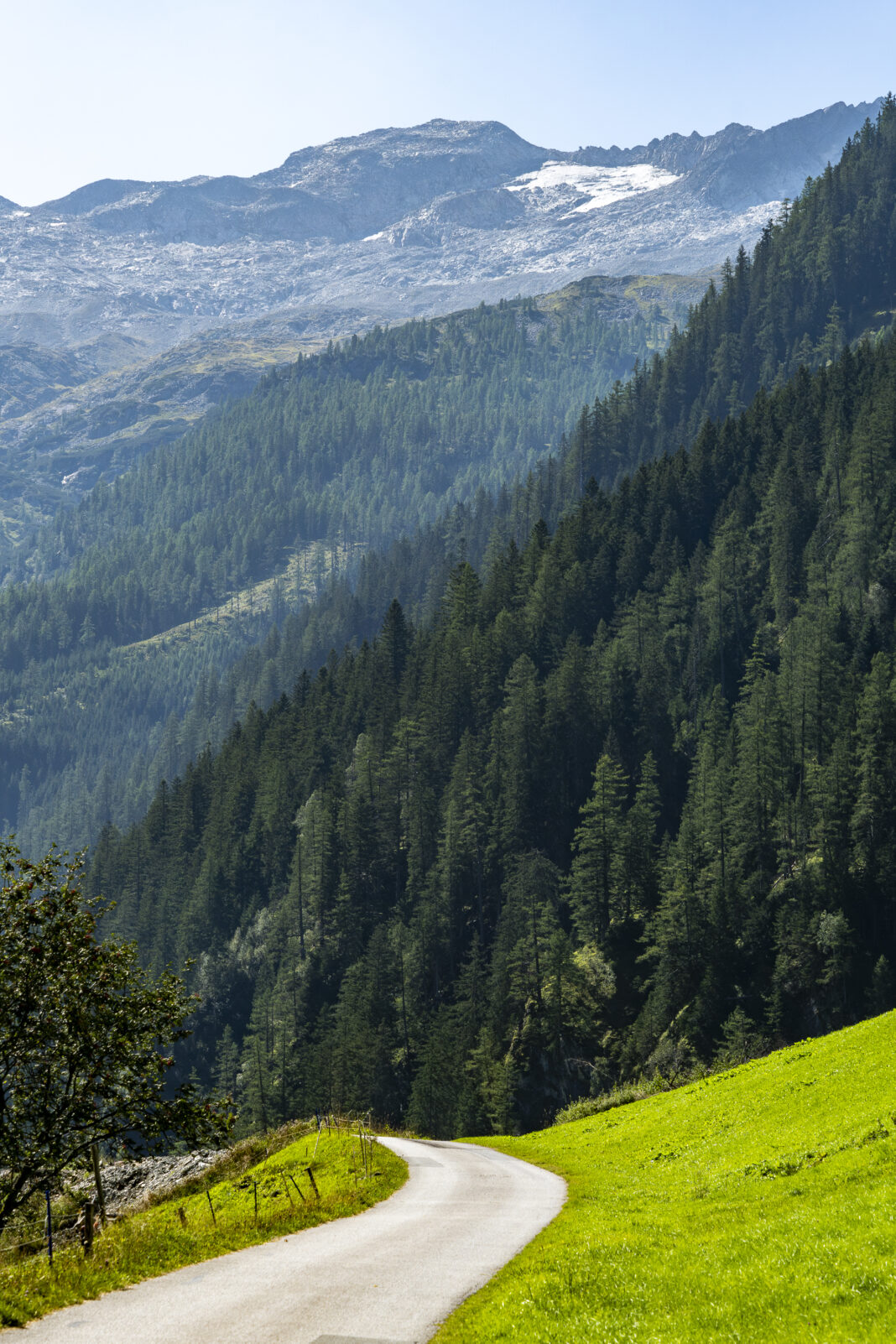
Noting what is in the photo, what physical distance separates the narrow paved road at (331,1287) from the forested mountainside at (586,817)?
7142 cm

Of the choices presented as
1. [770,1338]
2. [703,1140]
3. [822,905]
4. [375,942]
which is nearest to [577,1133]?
[703,1140]

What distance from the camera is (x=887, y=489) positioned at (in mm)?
138875

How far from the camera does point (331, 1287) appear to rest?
72.6ft

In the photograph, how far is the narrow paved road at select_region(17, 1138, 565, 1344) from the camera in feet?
63.5

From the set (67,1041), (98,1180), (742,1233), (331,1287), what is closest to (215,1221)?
(98,1180)

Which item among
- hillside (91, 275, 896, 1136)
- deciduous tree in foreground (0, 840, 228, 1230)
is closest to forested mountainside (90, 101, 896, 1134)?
hillside (91, 275, 896, 1136)

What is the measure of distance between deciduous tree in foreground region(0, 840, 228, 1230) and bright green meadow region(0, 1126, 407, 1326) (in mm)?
2396

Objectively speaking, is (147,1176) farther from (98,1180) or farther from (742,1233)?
(742,1233)

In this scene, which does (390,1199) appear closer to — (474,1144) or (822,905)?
(474,1144)

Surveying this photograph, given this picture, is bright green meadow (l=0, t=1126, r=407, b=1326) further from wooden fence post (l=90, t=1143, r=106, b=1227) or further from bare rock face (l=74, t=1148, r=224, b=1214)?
bare rock face (l=74, t=1148, r=224, b=1214)

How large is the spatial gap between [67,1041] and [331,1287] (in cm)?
1056

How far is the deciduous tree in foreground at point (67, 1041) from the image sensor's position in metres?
27.9

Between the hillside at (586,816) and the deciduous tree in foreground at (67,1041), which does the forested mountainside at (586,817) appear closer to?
the hillside at (586,816)

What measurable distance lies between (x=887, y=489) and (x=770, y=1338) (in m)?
137
